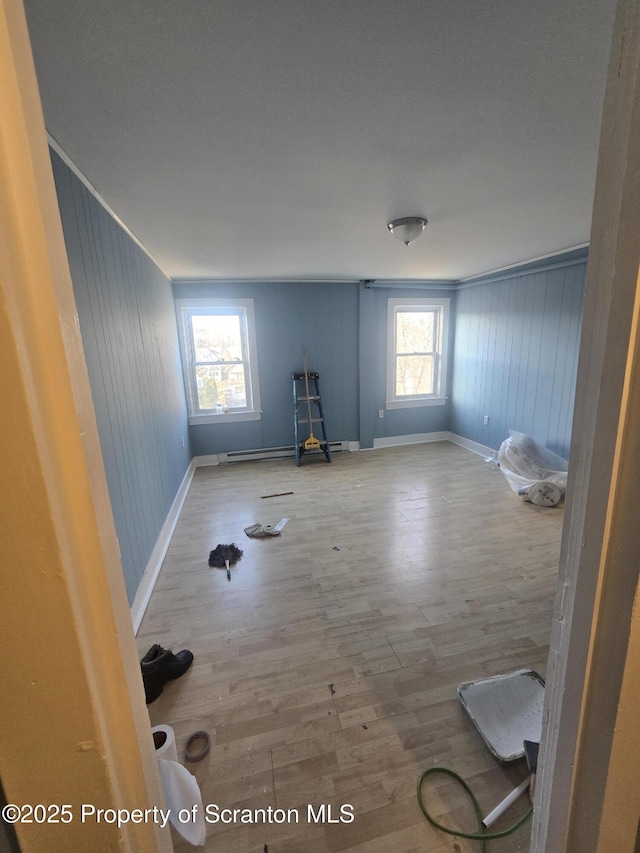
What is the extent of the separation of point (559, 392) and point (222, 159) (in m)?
3.49

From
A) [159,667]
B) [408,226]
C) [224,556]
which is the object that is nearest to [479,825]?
[159,667]

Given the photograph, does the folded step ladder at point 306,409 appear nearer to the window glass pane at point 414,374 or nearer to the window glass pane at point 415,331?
the window glass pane at point 414,374

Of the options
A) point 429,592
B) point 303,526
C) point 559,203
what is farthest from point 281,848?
point 559,203

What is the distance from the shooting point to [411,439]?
5.19 meters

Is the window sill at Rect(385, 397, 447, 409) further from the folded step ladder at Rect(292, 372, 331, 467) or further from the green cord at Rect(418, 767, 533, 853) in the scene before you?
the green cord at Rect(418, 767, 533, 853)

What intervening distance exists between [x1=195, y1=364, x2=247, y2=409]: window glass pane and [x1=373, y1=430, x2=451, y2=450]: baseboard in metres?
2.00

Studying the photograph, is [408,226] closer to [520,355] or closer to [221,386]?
[520,355]

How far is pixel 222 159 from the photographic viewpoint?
1.48 m

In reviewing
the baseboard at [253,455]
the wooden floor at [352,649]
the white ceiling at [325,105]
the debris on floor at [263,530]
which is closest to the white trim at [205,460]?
the baseboard at [253,455]

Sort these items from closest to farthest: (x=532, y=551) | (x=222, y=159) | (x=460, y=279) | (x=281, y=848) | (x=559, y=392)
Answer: (x=281, y=848) < (x=222, y=159) < (x=532, y=551) < (x=559, y=392) < (x=460, y=279)

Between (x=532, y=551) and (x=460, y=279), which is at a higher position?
(x=460, y=279)

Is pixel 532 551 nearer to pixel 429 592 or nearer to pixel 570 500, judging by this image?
pixel 429 592

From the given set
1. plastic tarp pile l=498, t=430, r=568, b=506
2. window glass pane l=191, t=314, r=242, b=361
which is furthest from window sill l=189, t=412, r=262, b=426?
plastic tarp pile l=498, t=430, r=568, b=506

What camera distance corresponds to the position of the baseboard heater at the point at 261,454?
180 inches
